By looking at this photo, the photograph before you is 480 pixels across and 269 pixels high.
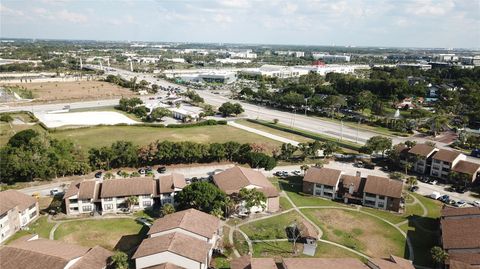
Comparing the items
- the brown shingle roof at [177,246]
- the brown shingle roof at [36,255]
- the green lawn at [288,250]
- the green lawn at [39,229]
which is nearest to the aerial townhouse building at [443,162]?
the green lawn at [288,250]

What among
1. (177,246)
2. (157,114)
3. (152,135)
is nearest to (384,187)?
(177,246)

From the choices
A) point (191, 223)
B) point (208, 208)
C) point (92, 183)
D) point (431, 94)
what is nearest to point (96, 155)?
point (92, 183)

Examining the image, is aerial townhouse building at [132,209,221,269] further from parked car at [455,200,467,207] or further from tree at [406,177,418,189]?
parked car at [455,200,467,207]

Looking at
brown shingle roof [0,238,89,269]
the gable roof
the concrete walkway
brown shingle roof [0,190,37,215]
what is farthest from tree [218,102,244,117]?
brown shingle roof [0,238,89,269]

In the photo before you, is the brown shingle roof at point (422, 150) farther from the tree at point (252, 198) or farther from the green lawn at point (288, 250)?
the tree at point (252, 198)

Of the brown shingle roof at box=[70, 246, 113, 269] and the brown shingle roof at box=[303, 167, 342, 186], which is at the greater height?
the brown shingle roof at box=[303, 167, 342, 186]

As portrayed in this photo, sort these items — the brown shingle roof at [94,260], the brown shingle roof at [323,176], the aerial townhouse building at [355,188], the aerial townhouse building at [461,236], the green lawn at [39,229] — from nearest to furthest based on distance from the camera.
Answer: the brown shingle roof at [94,260], the aerial townhouse building at [461,236], the green lawn at [39,229], the aerial townhouse building at [355,188], the brown shingle roof at [323,176]

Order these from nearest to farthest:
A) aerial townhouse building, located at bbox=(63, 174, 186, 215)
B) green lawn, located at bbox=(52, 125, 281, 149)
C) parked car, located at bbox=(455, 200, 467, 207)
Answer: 1. aerial townhouse building, located at bbox=(63, 174, 186, 215)
2. parked car, located at bbox=(455, 200, 467, 207)
3. green lawn, located at bbox=(52, 125, 281, 149)

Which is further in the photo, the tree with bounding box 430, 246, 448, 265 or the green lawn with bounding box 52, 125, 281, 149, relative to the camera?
the green lawn with bounding box 52, 125, 281, 149
